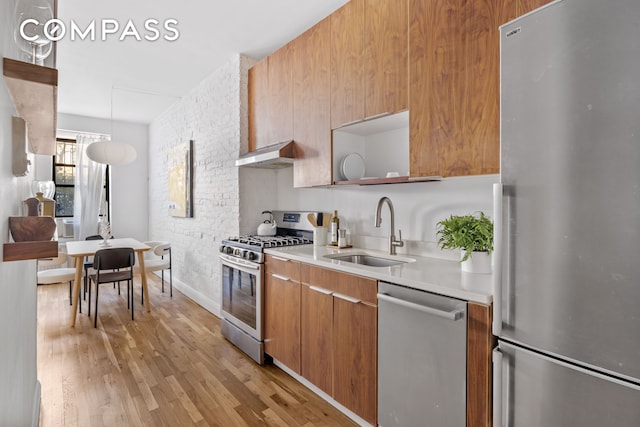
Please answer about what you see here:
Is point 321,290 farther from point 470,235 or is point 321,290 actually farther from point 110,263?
point 110,263

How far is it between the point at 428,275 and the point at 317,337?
90cm

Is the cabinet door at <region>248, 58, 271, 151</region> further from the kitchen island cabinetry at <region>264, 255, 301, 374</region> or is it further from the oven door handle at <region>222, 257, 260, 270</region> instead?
the kitchen island cabinetry at <region>264, 255, 301, 374</region>

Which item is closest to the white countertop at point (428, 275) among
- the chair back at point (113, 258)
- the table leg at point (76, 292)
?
the chair back at point (113, 258)

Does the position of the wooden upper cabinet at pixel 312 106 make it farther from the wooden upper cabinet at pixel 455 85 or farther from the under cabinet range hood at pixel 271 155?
the wooden upper cabinet at pixel 455 85

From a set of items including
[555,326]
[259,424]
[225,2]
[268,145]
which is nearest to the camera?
[555,326]

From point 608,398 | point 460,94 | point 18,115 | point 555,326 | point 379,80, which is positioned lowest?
point 608,398

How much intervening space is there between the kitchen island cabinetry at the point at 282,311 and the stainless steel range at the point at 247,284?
0.08 m

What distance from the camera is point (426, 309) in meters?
1.48

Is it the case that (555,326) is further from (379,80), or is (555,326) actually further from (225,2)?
(225,2)

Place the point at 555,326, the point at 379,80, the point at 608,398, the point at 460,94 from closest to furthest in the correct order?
the point at 608,398 → the point at 555,326 → the point at 460,94 → the point at 379,80

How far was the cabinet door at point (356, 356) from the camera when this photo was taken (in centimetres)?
180

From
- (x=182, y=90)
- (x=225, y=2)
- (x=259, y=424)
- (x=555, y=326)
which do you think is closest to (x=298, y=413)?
(x=259, y=424)

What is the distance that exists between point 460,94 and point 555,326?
1.11 metres

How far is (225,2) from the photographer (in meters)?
2.53
